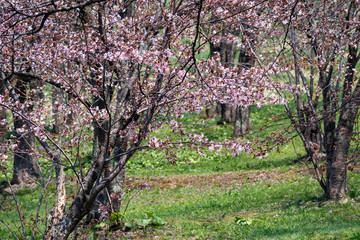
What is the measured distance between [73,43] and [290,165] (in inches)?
355

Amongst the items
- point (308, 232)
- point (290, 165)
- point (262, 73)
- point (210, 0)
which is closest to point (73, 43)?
point (210, 0)

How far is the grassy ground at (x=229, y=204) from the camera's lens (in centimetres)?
779

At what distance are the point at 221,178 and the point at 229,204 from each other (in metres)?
3.30

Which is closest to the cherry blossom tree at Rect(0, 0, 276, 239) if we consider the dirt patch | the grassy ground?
the grassy ground

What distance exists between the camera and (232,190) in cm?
1222

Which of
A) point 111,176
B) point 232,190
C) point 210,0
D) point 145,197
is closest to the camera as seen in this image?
point 111,176

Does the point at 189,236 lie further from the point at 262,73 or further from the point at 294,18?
the point at 294,18

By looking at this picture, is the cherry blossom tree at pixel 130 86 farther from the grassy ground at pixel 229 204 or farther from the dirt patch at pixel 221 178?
the dirt patch at pixel 221 178

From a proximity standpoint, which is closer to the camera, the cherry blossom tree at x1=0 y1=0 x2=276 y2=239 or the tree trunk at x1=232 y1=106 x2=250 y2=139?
the cherry blossom tree at x1=0 y1=0 x2=276 y2=239

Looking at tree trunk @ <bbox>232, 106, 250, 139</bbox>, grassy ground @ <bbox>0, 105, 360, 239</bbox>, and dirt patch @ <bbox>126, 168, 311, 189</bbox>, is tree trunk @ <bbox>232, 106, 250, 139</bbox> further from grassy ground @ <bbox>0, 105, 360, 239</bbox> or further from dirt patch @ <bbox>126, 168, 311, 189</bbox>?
dirt patch @ <bbox>126, 168, 311, 189</bbox>

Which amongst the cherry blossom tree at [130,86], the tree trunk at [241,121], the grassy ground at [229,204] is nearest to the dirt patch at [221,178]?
the grassy ground at [229,204]

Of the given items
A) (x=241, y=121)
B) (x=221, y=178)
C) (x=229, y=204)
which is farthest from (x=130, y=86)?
(x=241, y=121)

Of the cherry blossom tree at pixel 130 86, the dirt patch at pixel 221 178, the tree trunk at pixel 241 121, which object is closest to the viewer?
the cherry blossom tree at pixel 130 86

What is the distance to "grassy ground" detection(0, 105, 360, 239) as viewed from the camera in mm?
7785
